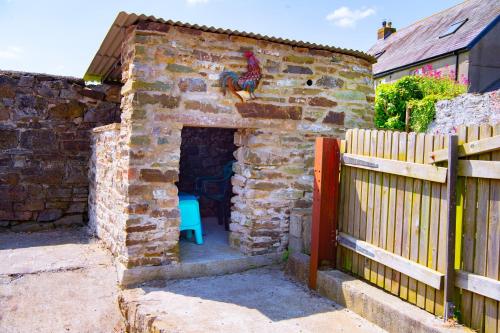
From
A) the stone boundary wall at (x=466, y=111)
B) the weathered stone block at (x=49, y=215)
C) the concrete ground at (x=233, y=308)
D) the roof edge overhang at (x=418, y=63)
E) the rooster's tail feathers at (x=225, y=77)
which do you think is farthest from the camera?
the roof edge overhang at (x=418, y=63)

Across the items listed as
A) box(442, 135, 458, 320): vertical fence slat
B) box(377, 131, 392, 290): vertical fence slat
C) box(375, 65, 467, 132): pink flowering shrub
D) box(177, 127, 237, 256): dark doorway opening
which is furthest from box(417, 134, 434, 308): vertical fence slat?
box(375, 65, 467, 132): pink flowering shrub

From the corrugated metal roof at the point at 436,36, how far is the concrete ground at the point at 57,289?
13072 mm

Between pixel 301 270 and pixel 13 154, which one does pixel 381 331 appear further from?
pixel 13 154

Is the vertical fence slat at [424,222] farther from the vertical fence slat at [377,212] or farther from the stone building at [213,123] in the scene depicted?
the stone building at [213,123]

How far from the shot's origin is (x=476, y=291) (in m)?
3.02

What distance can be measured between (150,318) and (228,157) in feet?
14.9

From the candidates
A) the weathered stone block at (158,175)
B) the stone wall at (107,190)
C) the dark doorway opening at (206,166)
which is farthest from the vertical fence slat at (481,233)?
the dark doorway opening at (206,166)

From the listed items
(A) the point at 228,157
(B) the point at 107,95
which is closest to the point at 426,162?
(A) the point at 228,157

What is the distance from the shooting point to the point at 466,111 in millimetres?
9594

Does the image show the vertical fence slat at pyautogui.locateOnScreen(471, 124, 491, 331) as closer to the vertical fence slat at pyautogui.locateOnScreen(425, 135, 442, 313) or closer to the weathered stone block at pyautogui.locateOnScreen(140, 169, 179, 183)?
the vertical fence slat at pyautogui.locateOnScreen(425, 135, 442, 313)

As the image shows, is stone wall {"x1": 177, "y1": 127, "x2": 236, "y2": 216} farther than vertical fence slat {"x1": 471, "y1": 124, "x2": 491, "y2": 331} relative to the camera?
Yes

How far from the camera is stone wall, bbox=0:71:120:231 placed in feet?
23.2

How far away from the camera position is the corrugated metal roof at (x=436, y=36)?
45.8 ft

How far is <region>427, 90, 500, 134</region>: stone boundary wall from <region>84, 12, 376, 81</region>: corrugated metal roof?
445 centimetres
